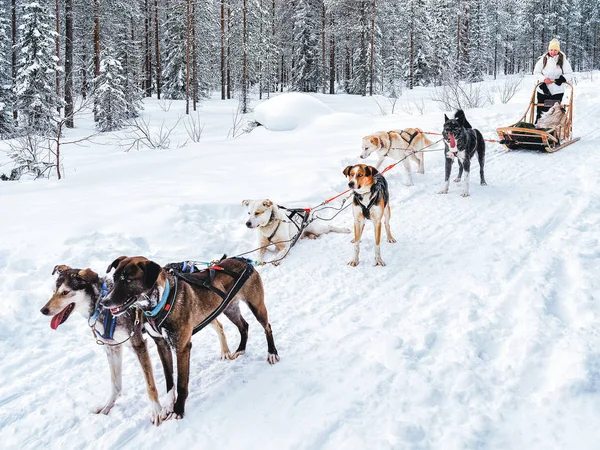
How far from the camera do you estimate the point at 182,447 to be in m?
2.58

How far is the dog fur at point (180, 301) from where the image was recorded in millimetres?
2477

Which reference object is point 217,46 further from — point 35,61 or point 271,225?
point 271,225

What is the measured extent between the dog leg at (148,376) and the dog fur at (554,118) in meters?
10.5

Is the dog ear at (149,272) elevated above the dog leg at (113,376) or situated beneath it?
elevated above

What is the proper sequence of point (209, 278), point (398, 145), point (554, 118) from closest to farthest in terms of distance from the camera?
1. point (209, 278)
2. point (398, 145)
3. point (554, 118)

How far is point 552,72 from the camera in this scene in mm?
11148

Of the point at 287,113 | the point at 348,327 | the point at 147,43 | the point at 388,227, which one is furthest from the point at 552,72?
the point at 147,43

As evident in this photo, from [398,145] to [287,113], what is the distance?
6.60 metres

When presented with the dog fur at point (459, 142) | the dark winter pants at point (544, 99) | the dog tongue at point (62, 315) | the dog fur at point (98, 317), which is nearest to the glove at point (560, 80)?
the dark winter pants at point (544, 99)

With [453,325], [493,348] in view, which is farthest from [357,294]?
[493,348]

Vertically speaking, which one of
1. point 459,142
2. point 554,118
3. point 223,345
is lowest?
point 223,345

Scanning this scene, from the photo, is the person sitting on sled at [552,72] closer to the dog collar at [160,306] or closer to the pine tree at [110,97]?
the dog collar at [160,306]

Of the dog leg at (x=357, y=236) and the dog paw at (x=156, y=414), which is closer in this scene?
the dog paw at (x=156, y=414)

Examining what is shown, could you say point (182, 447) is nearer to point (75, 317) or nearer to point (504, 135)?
point (75, 317)
